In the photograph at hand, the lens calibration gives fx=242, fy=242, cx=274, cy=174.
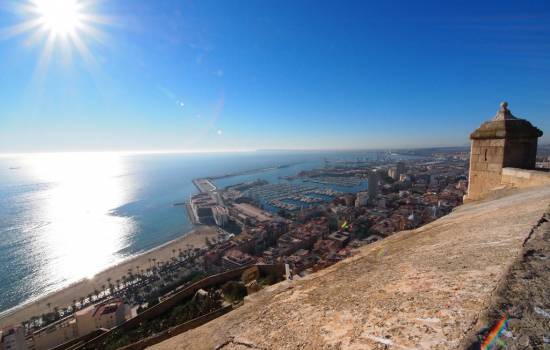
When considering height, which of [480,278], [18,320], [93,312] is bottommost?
[18,320]

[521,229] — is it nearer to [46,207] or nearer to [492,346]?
[492,346]

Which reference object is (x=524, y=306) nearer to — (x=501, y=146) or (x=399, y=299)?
(x=399, y=299)

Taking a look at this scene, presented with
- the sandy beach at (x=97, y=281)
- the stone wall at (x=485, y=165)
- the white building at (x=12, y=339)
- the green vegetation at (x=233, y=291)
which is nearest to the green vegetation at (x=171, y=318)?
the green vegetation at (x=233, y=291)

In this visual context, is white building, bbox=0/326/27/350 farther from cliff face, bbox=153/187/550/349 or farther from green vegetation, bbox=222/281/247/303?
cliff face, bbox=153/187/550/349

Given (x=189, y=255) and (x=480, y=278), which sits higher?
(x=480, y=278)

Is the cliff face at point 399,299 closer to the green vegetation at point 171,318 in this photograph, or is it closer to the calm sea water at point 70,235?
the green vegetation at point 171,318

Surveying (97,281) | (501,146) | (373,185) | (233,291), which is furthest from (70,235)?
(373,185)

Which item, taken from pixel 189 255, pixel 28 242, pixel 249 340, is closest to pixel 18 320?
pixel 189 255

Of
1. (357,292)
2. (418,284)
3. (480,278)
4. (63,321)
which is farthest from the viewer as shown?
(63,321)

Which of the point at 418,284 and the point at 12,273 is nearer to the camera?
the point at 418,284
